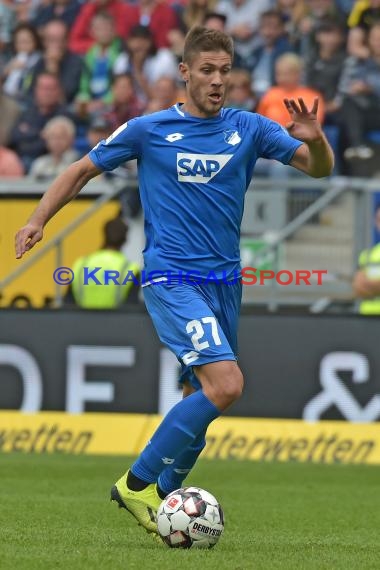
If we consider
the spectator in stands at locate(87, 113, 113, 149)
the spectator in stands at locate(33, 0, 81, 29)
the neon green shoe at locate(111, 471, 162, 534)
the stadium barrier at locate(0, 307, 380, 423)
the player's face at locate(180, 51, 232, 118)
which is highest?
the spectator in stands at locate(33, 0, 81, 29)

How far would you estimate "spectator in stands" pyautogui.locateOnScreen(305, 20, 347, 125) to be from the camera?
17500 mm

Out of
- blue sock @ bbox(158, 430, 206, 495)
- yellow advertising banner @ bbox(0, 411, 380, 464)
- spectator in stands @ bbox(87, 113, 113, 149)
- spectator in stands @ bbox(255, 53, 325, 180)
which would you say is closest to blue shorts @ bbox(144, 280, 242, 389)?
blue sock @ bbox(158, 430, 206, 495)

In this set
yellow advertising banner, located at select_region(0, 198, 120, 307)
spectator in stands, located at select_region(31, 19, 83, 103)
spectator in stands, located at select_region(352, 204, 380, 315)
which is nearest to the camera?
spectator in stands, located at select_region(352, 204, 380, 315)

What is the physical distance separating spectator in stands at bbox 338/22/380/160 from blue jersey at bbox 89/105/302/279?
27.9ft

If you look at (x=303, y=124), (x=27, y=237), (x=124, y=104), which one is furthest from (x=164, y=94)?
(x=27, y=237)

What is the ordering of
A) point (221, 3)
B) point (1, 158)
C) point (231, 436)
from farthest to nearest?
point (221, 3)
point (1, 158)
point (231, 436)

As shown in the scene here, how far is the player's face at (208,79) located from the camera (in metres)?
7.57

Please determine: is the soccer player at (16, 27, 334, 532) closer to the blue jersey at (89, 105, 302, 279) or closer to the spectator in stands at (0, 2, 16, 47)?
the blue jersey at (89, 105, 302, 279)

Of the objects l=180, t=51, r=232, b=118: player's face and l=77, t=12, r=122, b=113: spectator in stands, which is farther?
l=77, t=12, r=122, b=113: spectator in stands

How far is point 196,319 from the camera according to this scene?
24.2 feet

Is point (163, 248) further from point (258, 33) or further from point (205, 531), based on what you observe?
point (258, 33)

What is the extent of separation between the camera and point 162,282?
300 inches

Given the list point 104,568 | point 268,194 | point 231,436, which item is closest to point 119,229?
point 268,194

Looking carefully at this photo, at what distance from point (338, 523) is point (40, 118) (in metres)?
10.5
